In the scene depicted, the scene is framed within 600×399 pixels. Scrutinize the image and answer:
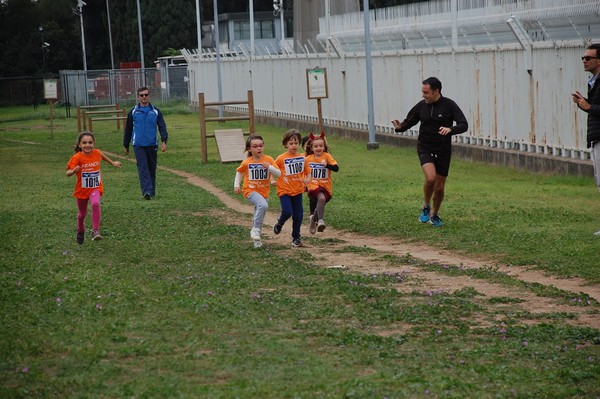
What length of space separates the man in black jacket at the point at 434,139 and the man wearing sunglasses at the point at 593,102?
2158 mm

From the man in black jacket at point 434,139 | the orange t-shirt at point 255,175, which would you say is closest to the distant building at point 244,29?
the man in black jacket at point 434,139

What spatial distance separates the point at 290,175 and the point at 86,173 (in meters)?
2.42

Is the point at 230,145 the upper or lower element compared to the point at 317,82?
Result: lower

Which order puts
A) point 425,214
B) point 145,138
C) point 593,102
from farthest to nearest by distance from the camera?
point 145,138 → point 425,214 → point 593,102

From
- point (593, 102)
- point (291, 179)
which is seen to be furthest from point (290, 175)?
point (593, 102)

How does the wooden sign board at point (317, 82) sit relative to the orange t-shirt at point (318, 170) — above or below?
above

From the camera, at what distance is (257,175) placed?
559 inches

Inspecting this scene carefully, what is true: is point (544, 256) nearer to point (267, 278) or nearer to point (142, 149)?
point (267, 278)

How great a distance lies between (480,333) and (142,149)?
41.6 ft

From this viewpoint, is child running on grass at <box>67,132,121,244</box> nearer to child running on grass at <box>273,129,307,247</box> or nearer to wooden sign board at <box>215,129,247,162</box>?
child running on grass at <box>273,129,307,247</box>

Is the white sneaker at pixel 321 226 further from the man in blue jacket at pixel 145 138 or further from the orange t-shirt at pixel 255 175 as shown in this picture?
the man in blue jacket at pixel 145 138

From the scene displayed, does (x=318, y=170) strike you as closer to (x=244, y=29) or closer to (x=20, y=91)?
(x=20, y=91)

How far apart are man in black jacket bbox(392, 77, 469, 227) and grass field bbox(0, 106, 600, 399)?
1.50 ft

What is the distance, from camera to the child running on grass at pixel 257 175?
550 inches
